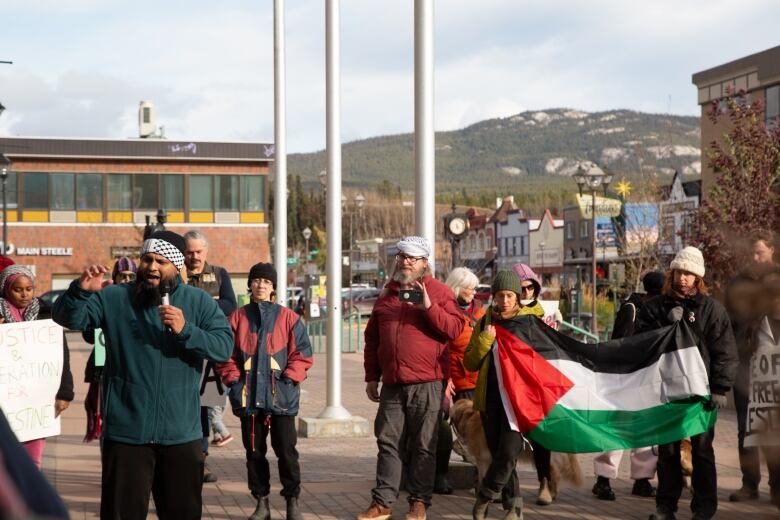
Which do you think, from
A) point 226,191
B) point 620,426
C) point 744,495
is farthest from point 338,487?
point 226,191

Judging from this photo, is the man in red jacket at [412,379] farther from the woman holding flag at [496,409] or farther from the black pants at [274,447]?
the black pants at [274,447]

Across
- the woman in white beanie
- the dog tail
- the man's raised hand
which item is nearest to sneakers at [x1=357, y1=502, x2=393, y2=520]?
the dog tail

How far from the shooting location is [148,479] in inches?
231

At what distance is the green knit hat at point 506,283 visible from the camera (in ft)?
27.5

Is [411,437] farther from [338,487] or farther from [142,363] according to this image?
[142,363]

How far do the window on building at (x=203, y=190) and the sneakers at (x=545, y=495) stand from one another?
55.1 meters

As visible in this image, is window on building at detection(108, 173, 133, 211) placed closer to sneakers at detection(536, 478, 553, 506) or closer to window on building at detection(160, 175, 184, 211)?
window on building at detection(160, 175, 184, 211)

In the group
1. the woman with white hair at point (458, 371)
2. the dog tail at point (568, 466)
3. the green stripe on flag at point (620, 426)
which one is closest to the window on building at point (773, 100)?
the woman with white hair at point (458, 371)

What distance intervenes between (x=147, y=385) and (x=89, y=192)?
192ft

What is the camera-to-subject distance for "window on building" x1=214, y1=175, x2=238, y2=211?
63281 mm

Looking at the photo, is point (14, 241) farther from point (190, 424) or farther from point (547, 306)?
point (190, 424)

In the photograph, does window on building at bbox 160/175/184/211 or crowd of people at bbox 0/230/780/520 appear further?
window on building at bbox 160/175/184/211

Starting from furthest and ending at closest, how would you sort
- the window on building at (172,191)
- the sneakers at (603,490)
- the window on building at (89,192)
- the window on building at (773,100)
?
the window on building at (172,191) → the window on building at (89,192) → the window on building at (773,100) → the sneakers at (603,490)

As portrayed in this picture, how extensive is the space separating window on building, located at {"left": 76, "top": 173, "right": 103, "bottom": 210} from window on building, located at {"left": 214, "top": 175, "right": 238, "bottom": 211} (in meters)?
5.93
